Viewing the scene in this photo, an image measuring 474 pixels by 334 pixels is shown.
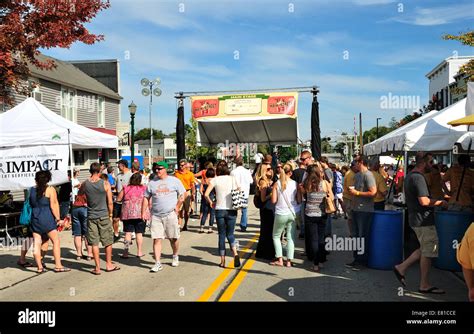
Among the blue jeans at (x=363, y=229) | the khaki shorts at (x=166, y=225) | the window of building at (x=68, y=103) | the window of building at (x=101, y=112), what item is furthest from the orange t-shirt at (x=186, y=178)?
the window of building at (x=101, y=112)

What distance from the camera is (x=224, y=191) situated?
8.36 meters

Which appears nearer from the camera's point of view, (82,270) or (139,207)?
(82,270)

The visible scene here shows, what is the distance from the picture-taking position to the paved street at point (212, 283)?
6.49 metres

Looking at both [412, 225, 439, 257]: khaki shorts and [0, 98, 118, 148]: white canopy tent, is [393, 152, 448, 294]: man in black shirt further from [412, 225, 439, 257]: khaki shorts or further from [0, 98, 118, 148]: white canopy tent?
[0, 98, 118, 148]: white canopy tent

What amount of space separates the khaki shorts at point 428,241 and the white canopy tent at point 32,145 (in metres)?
6.91

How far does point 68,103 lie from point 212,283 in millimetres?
23484

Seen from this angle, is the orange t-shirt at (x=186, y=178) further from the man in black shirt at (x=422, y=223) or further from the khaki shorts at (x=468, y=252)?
the khaki shorts at (x=468, y=252)

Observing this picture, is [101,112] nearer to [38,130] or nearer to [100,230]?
[38,130]

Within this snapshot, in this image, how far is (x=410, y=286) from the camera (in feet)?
22.8

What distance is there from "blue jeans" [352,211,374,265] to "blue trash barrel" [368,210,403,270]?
0.33 feet

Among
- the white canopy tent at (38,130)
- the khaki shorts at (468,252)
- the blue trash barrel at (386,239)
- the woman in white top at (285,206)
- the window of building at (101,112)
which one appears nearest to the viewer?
the khaki shorts at (468,252)
